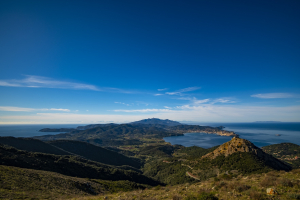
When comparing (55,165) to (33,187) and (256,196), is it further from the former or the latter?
(256,196)

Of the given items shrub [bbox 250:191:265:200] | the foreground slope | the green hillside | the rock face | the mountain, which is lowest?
the green hillside

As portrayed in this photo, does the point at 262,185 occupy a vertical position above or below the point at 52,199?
above

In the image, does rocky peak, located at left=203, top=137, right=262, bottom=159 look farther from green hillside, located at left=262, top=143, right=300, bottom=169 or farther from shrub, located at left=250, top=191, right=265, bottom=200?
green hillside, located at left=262, top=143, right=300, bottom=169

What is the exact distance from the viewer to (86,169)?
55.6 m

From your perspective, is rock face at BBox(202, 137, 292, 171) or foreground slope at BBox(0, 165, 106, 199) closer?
foreground slope at BBox(0, 165, 106, 199)

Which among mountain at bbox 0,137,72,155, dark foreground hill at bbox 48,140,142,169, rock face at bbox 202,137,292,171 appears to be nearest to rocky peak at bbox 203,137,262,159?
rock face at bbox 202,137,292,171

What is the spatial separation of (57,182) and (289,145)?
20688 cm

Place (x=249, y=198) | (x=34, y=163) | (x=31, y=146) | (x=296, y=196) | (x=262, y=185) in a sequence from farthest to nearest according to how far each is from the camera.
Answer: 1. (x=31, y=146)
2. (x=34, y=163)
3. (x=262, y=185)
4. (x=249, y=198)
5. (x=296, y=196)

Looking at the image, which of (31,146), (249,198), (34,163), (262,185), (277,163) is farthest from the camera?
(31,146)

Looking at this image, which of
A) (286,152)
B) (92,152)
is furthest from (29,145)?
(286,152)

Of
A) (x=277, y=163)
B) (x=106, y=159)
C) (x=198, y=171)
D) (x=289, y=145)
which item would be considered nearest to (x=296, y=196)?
(x=198, y=171)

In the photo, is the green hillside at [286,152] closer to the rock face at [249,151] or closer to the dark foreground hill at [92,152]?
the rock face at [249,151]

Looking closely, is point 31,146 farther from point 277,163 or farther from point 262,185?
point 277,163

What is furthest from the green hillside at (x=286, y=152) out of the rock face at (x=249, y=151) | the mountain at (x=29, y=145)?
the mountain at (x=29, y=145)
